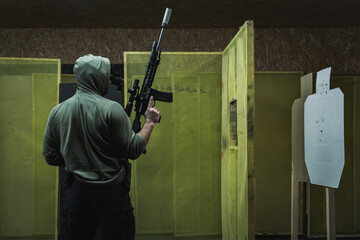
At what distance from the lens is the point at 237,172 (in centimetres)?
208

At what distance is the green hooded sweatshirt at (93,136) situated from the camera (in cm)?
146

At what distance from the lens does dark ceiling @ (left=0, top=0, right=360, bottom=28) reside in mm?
2990

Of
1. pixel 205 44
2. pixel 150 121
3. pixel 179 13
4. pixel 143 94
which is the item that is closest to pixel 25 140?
pixel 143 94

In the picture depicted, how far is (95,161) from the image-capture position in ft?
4.84

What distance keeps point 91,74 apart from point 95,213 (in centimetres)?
58

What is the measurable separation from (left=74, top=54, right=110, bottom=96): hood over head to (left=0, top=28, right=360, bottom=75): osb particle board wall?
2.19 meters

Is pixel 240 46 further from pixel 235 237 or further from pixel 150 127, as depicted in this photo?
pixel 235 237

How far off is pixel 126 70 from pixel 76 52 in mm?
1421

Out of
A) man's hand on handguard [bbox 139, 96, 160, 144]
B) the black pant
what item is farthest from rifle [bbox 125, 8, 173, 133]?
the black pant

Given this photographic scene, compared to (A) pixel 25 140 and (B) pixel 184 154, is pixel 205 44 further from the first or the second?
(A) pixel 25 140

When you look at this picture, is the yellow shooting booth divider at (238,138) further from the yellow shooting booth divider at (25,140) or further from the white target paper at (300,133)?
the yellow shooting booth divider at (25,140)

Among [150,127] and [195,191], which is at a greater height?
[150,127]

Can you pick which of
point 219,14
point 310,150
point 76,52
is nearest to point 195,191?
point 310,150

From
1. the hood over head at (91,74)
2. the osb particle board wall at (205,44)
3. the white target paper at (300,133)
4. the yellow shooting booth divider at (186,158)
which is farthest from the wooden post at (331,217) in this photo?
the osb particle board wall at (205,44)
